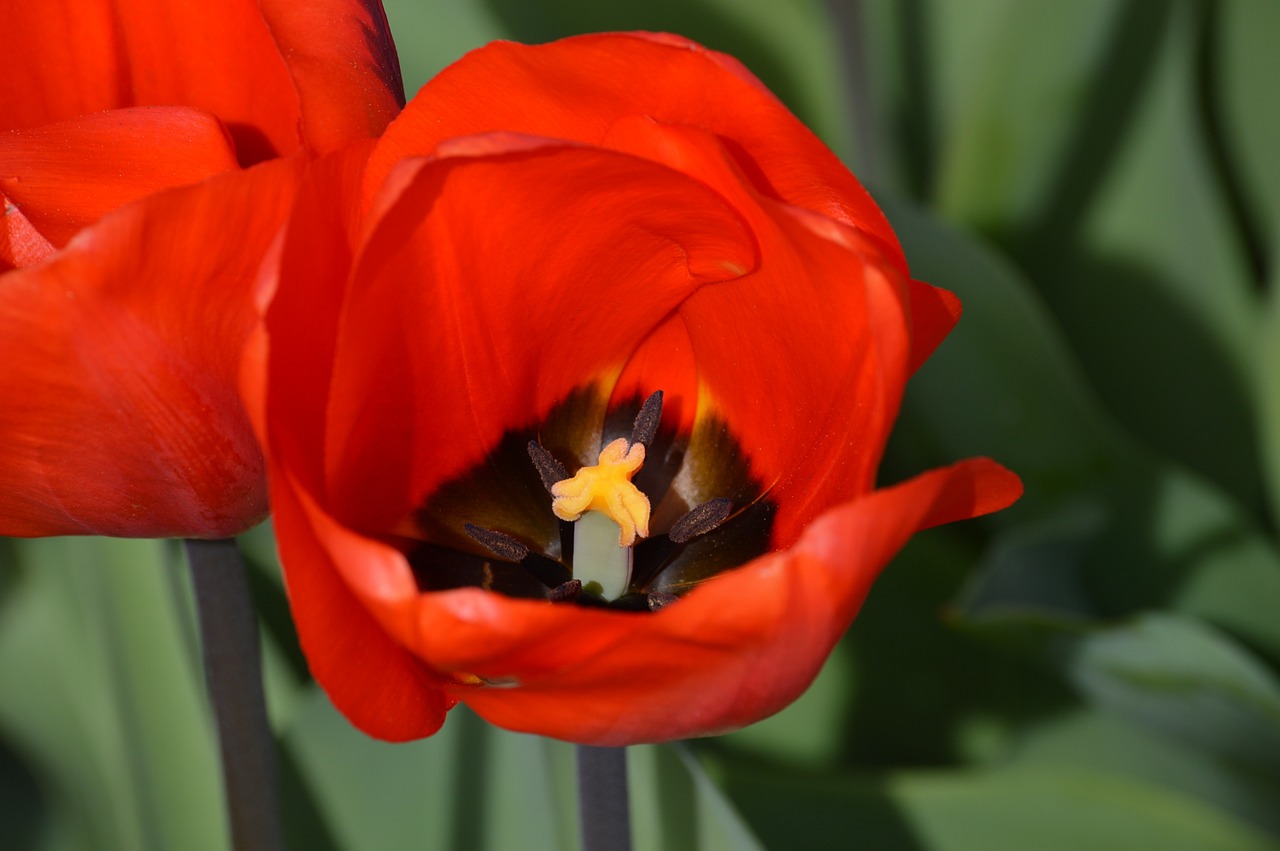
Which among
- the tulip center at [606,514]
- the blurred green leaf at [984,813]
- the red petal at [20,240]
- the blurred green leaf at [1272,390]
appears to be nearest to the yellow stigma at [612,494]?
the tulip center at [606,514]

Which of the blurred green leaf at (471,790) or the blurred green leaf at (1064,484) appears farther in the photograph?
the blurred green leaf at (1064,484)

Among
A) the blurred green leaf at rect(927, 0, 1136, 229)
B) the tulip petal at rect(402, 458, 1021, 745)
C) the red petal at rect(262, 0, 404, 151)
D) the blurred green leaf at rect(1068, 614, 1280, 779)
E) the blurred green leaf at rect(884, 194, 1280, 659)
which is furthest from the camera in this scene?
the blurred green leaf at rect(927, 0, 1136, 229)

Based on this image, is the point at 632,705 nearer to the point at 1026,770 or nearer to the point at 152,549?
the point at 152,549

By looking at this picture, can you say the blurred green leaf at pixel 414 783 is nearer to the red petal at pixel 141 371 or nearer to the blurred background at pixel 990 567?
the blurred background at pixel 990 567

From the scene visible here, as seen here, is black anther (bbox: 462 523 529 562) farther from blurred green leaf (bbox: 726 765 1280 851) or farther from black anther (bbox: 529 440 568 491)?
blurred green leaf (bbox: 726 765 1280 851)

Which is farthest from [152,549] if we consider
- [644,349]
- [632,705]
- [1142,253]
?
[1142,253]

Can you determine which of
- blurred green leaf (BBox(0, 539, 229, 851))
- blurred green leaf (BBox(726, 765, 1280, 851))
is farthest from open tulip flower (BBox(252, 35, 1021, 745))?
blurred green leaf (BBox(726, 765, 1280, 851))

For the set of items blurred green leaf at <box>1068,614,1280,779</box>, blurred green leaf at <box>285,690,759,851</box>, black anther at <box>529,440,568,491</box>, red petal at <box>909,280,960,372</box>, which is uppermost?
red petal at <box>909,280,960,372</box>
